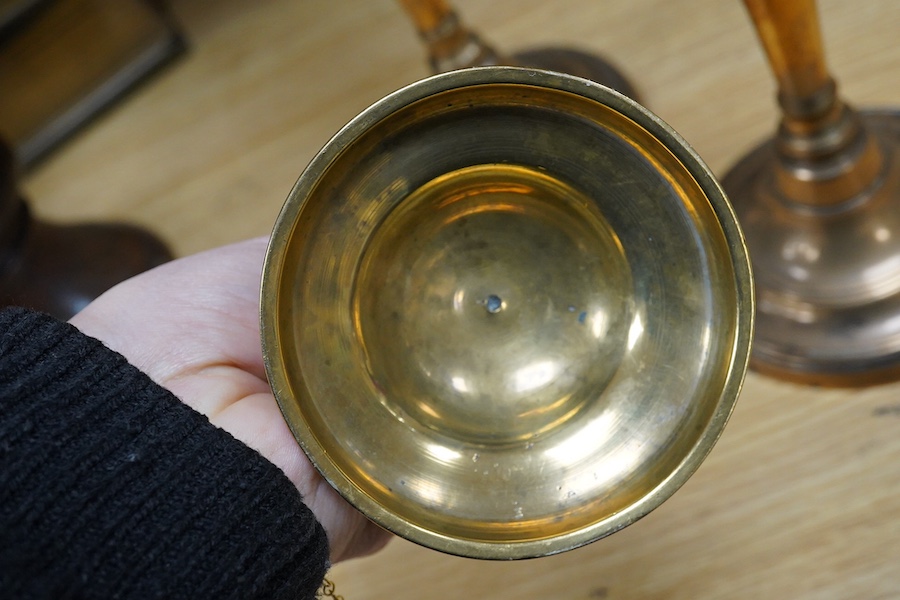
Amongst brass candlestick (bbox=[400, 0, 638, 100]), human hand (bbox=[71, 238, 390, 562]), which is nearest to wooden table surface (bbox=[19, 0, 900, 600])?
brass candlestick (bbox=[400, 0, 638, 100])

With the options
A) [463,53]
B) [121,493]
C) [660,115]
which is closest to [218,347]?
[121,493]

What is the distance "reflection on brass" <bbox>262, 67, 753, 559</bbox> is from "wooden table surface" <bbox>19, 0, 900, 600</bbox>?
201 millimetres

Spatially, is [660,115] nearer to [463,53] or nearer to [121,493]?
[463,53]

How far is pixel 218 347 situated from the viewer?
0.62 meters

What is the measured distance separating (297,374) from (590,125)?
23cm

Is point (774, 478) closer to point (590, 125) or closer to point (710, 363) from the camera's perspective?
point (710, 363)

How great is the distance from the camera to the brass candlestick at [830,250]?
685 mm

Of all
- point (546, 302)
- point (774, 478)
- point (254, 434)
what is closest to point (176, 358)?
point (254, 434)

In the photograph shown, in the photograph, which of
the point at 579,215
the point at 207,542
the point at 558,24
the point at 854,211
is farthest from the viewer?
the point at 558,24

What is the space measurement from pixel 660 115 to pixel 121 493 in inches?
23.0

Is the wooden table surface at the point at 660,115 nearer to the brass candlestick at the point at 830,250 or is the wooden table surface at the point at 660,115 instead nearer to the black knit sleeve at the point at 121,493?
the brass candlestick at the point at 830,250

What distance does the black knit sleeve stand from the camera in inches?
18.8

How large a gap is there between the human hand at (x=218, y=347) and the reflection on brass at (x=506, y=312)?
0.17 feet

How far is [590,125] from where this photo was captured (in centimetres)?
54
